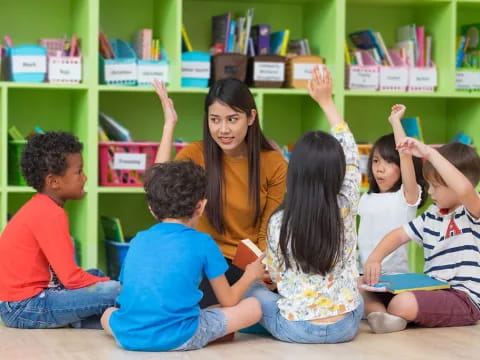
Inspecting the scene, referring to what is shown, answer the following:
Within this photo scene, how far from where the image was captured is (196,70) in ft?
12.0

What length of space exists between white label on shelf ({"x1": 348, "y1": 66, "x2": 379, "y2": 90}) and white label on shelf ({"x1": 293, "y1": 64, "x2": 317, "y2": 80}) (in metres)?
0.20

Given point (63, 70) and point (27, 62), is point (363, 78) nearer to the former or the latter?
point (63, 70)

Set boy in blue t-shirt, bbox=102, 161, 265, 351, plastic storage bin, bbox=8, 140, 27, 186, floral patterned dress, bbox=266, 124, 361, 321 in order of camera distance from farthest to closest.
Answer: plastic storage bin, bbox=8, 140, 27, 186
floral patterned dress, bbox=266, 124, 361, 321
boy in blue t-shirt, bbox=102, 161, 265, 351

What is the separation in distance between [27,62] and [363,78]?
1.48m

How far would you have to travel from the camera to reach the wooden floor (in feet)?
7.82

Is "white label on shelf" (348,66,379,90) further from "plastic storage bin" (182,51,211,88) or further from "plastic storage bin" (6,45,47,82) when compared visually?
"plastic storage bin" (6,45,47,82)

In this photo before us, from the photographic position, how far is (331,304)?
2488 mm

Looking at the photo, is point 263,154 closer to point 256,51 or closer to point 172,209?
point 172,209

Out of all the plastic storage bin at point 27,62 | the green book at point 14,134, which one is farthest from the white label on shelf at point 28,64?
the green book at point 14,134

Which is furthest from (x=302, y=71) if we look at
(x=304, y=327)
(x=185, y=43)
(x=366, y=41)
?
(x=304, y=327)

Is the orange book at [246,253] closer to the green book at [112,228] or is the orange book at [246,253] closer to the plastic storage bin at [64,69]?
the green book at [112,228]

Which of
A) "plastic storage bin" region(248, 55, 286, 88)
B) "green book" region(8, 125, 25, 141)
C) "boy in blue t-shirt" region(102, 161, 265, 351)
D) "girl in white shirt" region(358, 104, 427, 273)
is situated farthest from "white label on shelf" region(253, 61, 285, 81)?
"boy in blue t-shirt" region(102, 161, 265, 351)

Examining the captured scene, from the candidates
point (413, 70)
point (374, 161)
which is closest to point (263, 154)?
point (374, 161)

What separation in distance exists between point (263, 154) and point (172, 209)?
2.25 ft
